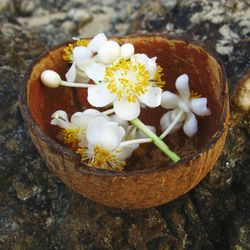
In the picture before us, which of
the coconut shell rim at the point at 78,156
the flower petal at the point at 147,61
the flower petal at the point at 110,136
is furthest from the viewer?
the flower petal at the point at 147,61

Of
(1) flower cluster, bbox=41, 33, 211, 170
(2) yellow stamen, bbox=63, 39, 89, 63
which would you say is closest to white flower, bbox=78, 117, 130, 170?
(1) flower cluster, bbox=41, 33, 211, 170

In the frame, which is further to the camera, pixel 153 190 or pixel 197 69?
pixel 197 69

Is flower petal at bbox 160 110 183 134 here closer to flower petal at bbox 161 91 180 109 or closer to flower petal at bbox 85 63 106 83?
flower petal at bbox 161 91 180 109

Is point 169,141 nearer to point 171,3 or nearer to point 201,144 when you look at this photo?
point 201,144

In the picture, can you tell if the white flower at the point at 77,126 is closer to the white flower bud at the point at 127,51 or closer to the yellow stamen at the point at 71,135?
the yellow stamen at the point at 71,135

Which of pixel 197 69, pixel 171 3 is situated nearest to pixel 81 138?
pixel 197 69

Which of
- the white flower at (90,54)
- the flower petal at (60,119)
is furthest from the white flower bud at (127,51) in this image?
the flower petal at (60,119)
